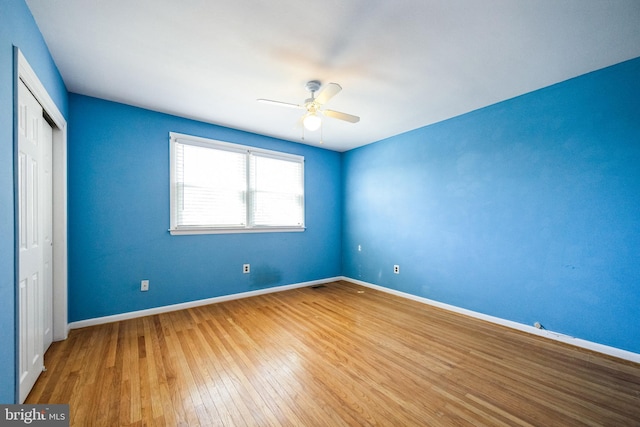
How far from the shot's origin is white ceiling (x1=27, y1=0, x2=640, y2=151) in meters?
1.69

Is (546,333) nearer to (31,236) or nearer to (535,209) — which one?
(535,209)

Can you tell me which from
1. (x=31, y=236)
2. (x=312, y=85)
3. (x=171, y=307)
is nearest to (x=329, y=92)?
(x=312, y=85)

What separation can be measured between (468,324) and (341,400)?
2068 millimetres

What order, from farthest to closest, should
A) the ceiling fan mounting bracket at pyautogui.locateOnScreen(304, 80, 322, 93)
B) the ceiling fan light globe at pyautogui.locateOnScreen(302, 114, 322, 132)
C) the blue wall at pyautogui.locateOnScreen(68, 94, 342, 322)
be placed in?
the blue wall at pyautogui.locateOnScreen(68, 94, 342, 322), the ceiling fan mounting bracket at pyautogui.locateOnScreen(304, 80, 322, 93), the ceiling fan light globe at pyautogui.locateOnScreen(302, 114, 322, 132)

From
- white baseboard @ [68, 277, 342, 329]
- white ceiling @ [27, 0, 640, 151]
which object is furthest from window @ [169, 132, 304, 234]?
white baseboard @ [68, 277, 342, 329]

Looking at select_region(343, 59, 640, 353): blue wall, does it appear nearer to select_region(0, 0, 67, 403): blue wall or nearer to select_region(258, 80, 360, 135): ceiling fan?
select_region(258, 80, 360, 135): ceiling fan

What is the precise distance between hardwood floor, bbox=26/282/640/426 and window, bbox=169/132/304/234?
1420mm

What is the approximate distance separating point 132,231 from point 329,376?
289cm

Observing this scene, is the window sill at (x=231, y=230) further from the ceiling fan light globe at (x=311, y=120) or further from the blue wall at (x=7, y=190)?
the ceiling fan light globe at (x=311, y=120)

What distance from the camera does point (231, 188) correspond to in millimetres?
3867

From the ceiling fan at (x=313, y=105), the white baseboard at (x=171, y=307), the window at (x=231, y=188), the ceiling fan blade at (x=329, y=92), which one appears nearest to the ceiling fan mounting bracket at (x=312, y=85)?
the ceiling fan at (x=313, y=105)

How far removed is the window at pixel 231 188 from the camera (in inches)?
136

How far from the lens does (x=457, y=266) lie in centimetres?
339

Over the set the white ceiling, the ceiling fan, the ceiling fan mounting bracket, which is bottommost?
the ceiling fan
